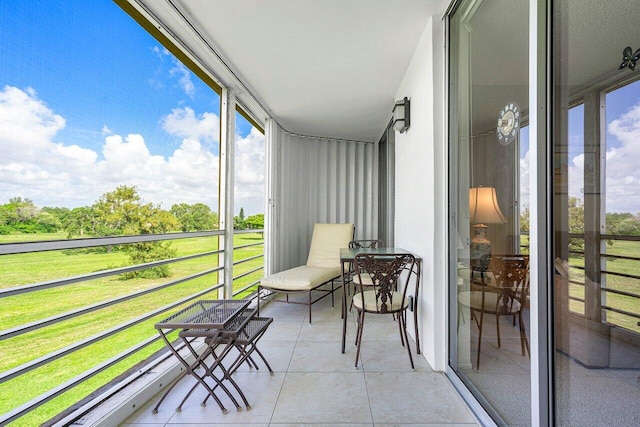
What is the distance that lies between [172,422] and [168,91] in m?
3.12

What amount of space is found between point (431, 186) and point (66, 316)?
7.19 feet

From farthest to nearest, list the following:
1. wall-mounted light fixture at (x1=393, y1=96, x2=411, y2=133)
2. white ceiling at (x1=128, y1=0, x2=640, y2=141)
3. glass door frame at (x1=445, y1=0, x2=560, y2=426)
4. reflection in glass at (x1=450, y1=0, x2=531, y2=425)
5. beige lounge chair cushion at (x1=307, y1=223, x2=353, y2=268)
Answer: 1. beige lounge chair cushion at (x1=307, y1=223, x2=353, y2=268)
2. wall-mounted light fixture at (x1=393, y1=96, x2=411, y2=133)
3. reflection in glass at (x1=450, y1=0, x2=531, y2=425)
4. glass door frame at (x1=445, y1=0, x2=560, y2=426)
5. white ceiling at (x1=128, y1=0, x2=640, y2=141)

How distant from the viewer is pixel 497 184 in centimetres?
139

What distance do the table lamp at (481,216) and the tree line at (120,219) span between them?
2.28 metres

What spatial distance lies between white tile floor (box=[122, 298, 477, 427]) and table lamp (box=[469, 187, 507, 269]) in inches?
33.0

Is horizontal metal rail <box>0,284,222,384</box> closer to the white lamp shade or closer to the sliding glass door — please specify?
the sliding glass door

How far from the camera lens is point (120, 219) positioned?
2.67m

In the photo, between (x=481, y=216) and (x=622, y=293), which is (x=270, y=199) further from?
(x=622, y=293)

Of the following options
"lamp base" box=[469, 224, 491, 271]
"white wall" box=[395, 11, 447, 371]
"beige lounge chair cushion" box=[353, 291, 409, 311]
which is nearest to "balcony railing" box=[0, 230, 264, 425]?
"beige lounge chair cushion" box=[353, 291, 409, 311]

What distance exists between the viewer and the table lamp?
142cm

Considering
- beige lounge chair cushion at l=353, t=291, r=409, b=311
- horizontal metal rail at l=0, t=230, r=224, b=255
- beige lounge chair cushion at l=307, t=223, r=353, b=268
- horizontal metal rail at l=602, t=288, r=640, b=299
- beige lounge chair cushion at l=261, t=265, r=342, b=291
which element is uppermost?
horizontal metal rail at l=0, t=230, r=224, b=255

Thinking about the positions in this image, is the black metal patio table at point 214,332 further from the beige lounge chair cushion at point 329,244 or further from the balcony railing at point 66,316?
the beige lounge chair cushion at point 329,244

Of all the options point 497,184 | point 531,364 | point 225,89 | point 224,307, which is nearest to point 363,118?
point 225,89

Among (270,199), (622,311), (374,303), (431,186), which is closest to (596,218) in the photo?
(622,311)
